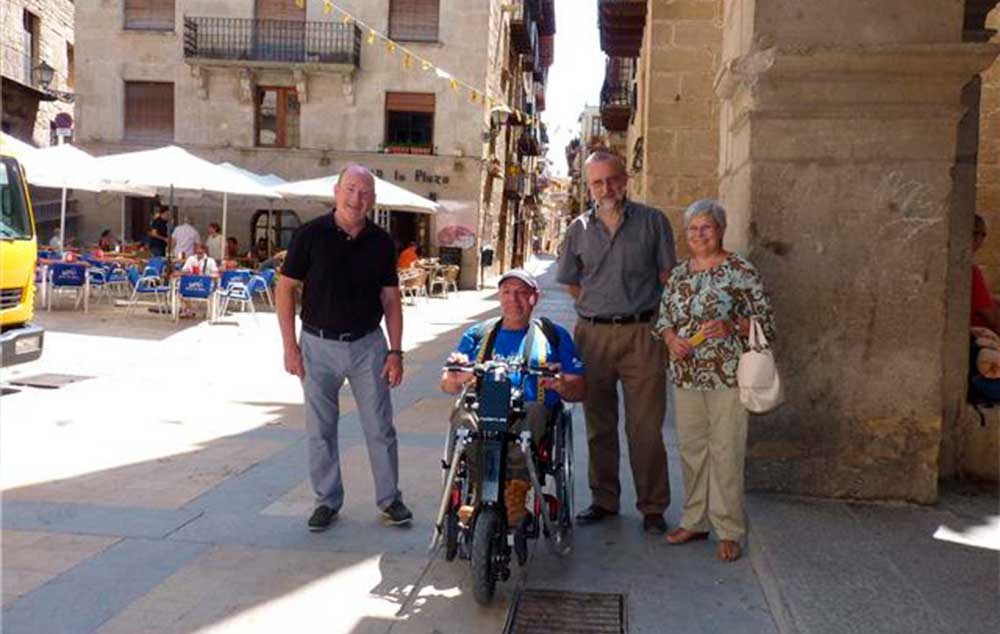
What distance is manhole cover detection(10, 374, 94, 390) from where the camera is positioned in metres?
8.90

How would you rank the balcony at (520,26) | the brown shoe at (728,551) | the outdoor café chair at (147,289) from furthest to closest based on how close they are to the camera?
1. the balcony at (520,26)
2. the outdoor café chair at (147,289)
3. the brown shoe at (728,551)

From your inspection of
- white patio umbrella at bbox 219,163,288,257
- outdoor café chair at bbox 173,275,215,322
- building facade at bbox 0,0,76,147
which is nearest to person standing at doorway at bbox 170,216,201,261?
white patio umbrella at bbox 219,163,288,257

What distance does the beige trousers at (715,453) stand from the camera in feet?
14.2

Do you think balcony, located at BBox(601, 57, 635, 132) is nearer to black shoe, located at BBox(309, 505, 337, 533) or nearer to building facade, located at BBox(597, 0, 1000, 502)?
building facade, located at BBox(597, 0, 1000, 502)

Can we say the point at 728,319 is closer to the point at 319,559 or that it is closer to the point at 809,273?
the point at 809,273

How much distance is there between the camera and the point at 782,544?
14.0 feet

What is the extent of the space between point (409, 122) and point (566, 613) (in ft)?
81.1

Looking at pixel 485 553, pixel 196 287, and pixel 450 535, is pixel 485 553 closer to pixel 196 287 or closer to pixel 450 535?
pixel 450 535

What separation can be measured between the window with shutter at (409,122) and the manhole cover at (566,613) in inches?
947

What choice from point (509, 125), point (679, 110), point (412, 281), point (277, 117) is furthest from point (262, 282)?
point (509, 125)

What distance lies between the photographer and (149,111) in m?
27.6

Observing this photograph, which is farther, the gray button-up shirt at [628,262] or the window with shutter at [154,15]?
the window with shutter at [154,15]

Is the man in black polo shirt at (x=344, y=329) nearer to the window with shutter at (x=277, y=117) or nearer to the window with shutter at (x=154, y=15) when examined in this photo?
the window with shutter at (x=277, y=117)

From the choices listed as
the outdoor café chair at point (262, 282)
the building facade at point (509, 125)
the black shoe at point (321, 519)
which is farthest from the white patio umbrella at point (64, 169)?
the black shoe at point (321, 519)
